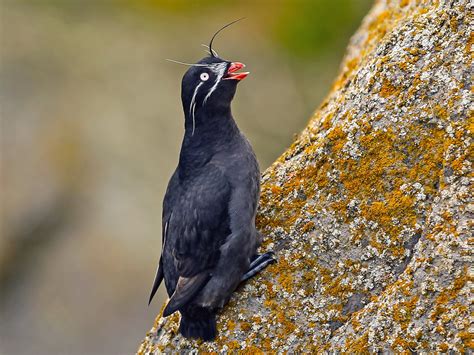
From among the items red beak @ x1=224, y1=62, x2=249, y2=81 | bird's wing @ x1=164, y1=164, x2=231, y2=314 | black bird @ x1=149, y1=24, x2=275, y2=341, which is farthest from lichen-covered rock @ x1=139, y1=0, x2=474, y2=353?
red beak @ x1=224, y1=62, x2=249, y2=81

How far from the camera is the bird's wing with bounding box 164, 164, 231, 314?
5.37m

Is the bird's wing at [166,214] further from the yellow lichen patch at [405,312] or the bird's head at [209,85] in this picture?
the yellow lichen patch at [405,312]

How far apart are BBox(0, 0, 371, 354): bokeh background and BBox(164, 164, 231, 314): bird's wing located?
927 centimetres

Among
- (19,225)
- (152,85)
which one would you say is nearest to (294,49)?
(152,85)

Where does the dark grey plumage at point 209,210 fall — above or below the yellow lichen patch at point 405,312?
below

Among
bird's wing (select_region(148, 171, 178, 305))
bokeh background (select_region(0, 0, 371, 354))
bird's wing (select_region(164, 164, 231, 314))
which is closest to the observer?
bird's wing (select_region(164, 164, 231, 314))

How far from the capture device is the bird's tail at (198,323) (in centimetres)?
504

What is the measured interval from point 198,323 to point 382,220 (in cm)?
142

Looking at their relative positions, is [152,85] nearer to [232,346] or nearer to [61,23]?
[61,23]

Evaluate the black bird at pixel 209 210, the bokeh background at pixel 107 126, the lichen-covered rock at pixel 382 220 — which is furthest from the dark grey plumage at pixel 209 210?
the bokeh background at pixel 107 126

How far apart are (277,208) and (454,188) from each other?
141cm

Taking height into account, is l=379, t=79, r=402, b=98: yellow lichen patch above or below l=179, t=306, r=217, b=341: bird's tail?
above

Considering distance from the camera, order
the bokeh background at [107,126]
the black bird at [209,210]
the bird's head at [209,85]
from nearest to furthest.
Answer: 1. the black bird at [209,210]
2. the bird's head at [209,85]
3. the bokeh background at [107,126]

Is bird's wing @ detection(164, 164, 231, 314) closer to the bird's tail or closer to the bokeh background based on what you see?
the bird's tail
